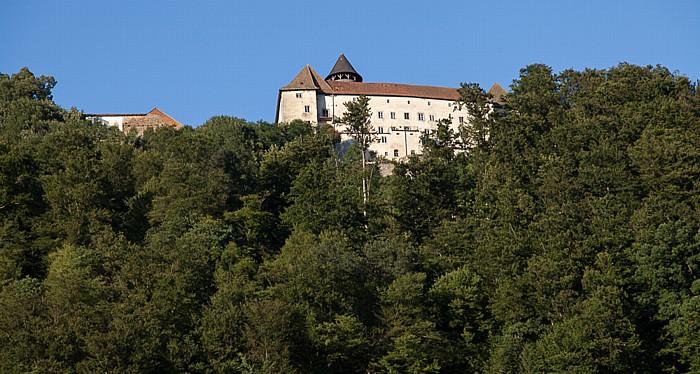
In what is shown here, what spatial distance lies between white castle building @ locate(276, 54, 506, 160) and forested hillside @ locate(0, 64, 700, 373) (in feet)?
94.8

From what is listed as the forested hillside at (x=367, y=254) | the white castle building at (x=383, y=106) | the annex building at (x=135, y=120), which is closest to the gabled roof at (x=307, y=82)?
the white castle building at (x=383, y=106)

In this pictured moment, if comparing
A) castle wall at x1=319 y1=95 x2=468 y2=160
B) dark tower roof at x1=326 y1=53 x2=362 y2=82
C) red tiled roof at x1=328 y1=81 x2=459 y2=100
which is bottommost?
castle wall at x1=319 y1=95 x2=468 y2=160

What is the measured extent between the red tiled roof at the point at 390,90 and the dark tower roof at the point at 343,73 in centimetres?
503

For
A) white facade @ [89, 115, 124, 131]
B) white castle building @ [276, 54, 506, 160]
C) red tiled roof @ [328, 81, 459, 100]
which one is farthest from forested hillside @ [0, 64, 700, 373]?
white facade @ [89, 115, 124, 131]

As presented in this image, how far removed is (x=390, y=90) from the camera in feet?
358

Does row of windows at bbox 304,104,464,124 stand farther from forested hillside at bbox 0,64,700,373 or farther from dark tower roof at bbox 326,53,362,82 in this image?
forested hillside at bbox 0,64,700,373

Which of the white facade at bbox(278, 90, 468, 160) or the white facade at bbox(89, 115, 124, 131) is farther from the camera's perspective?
the white facade at bbox(278, 90, 468, 160)

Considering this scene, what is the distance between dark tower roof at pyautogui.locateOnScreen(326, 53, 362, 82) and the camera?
116 m

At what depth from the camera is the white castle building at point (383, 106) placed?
104188 mm

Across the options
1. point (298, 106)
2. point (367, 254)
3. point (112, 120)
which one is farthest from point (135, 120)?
point (367, 254)

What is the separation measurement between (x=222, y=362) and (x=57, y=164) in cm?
2453

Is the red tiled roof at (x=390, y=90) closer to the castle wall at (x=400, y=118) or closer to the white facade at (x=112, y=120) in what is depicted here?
the castle wall at (x=400, y=118)

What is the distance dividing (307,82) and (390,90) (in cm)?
1006

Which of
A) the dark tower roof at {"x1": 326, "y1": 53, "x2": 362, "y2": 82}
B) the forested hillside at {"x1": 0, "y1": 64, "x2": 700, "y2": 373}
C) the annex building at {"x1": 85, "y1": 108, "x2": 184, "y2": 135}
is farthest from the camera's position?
the dark tower roof at {"x1": 326, "y1": 53, "x2": 362, "y2": 82}
